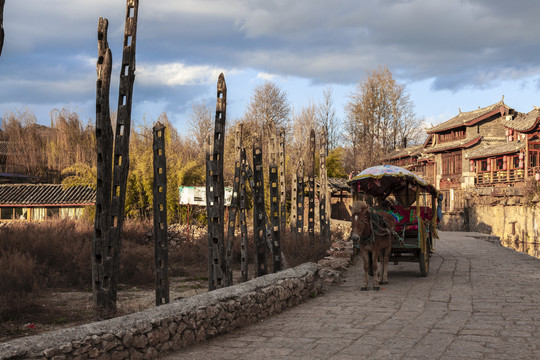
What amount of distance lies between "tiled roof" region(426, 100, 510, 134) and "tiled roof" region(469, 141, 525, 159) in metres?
3.02

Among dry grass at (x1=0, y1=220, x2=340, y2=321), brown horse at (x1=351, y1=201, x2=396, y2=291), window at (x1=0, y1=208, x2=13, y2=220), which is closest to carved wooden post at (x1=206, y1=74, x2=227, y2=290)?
brown horse at (x1=351, y1=201, x2=396, y2=291)

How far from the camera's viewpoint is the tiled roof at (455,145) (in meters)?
48.8

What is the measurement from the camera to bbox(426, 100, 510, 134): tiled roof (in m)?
49.2

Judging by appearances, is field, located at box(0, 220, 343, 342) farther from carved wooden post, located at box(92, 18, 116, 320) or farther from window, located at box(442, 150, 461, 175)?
window, located at box(442, 150, 461, 175)

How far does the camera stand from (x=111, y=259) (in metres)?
A: 8.54

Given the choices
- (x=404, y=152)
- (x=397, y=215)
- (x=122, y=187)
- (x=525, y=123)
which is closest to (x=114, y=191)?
(x=122, y=187)

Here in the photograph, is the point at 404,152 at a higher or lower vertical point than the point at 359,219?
higher

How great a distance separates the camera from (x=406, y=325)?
26.3 feet

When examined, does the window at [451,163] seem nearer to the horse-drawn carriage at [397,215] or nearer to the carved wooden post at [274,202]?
the horse-drawn carriage at [397,215]

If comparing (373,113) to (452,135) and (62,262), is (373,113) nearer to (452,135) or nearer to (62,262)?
(452,135)

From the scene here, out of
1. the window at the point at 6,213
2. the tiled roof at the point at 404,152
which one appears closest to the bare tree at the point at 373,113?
the tiled roof at the point at 404,152

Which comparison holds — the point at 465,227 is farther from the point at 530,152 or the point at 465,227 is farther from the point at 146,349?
the point at 146,349

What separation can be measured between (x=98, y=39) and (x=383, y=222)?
689 centimetres

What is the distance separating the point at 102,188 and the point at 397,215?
7675mm
